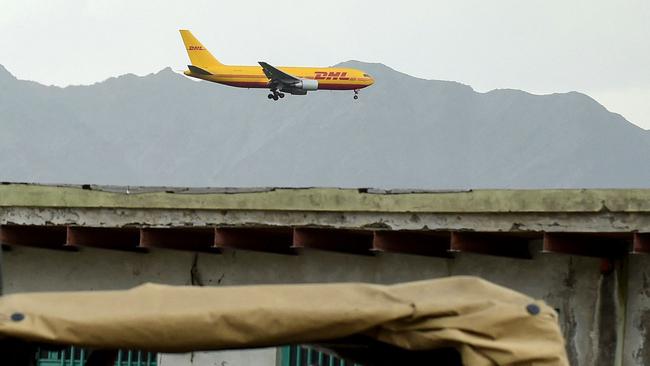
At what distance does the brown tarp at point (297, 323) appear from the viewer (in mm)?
5434

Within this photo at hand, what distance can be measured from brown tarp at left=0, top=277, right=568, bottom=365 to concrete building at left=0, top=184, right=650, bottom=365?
6658mm

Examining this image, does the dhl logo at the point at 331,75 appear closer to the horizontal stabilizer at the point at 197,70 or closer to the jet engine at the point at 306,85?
the horizontal stabilizer at the point at 197,70

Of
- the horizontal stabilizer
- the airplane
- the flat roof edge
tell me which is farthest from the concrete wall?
the horizontal stabilizer

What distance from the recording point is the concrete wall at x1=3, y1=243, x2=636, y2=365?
41.7ft

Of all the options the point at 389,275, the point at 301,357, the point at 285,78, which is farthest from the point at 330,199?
the point at 285,78

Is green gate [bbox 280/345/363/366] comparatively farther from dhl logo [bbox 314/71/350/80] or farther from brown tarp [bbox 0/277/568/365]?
dhl logo [bbox 314/71/350/80]

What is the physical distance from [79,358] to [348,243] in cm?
413

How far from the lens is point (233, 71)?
88.9 m

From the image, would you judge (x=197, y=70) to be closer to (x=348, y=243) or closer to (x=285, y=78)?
(x=285, y=78)

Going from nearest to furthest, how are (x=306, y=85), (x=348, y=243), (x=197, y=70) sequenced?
1. (x=348, y=243)
2. (x=306, y=85)
3. (x=197, y=70)

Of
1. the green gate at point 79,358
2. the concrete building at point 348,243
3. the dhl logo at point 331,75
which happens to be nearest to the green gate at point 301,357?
the concrete building at point 348,243

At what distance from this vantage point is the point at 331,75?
90562 mm

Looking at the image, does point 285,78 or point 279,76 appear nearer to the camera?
point 279,76

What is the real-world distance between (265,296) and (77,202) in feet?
27.8
